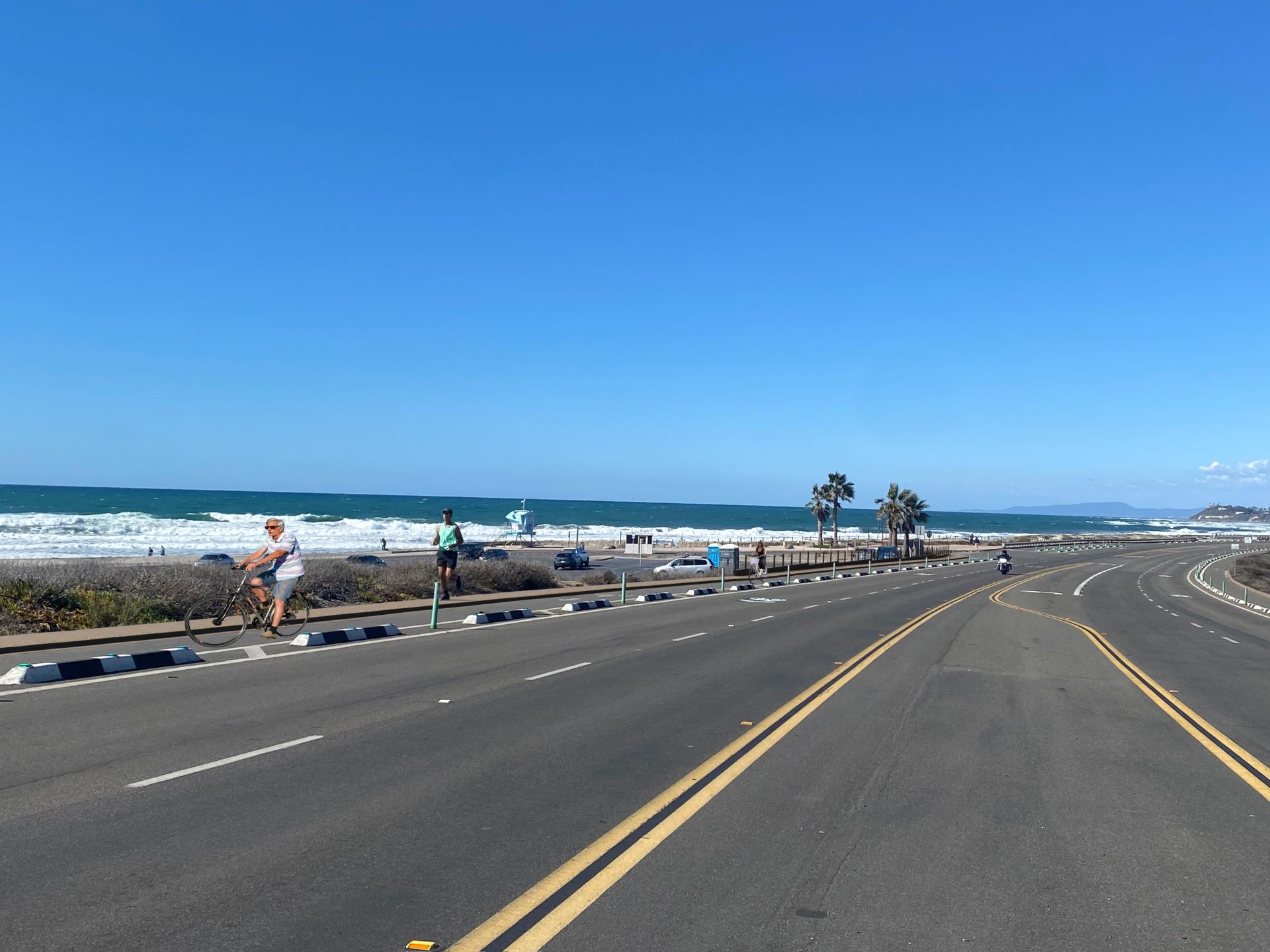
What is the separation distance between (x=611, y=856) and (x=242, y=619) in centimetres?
1254

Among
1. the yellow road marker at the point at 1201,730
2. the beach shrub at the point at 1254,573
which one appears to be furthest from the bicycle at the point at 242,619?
the beach shrub at the point at 1254,573

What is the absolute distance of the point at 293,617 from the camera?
55.3 feet

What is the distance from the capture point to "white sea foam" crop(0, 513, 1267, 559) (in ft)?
254

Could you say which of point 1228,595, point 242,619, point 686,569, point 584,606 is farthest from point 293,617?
point 1228,595

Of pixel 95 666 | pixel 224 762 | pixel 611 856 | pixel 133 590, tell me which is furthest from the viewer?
pixel 133 590

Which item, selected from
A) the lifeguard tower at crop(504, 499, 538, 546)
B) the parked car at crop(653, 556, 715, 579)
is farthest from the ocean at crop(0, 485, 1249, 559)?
the parked car at crop(653, 556, 715, 579)

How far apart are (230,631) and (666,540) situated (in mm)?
112165

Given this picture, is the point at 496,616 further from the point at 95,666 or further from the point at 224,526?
the point at 224,526

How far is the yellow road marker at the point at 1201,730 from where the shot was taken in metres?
8.71

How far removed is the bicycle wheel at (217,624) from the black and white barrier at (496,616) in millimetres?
4515

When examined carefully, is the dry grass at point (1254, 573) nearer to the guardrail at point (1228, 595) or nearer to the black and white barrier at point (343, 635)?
the guardrail at point (1228, 595)

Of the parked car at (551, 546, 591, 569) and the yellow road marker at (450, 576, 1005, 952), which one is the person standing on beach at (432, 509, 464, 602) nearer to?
the yellow road marker at (450, 576, 1005, 952)

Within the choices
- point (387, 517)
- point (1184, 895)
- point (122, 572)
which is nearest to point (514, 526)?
point (387, 517)

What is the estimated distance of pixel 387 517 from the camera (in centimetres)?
15875
